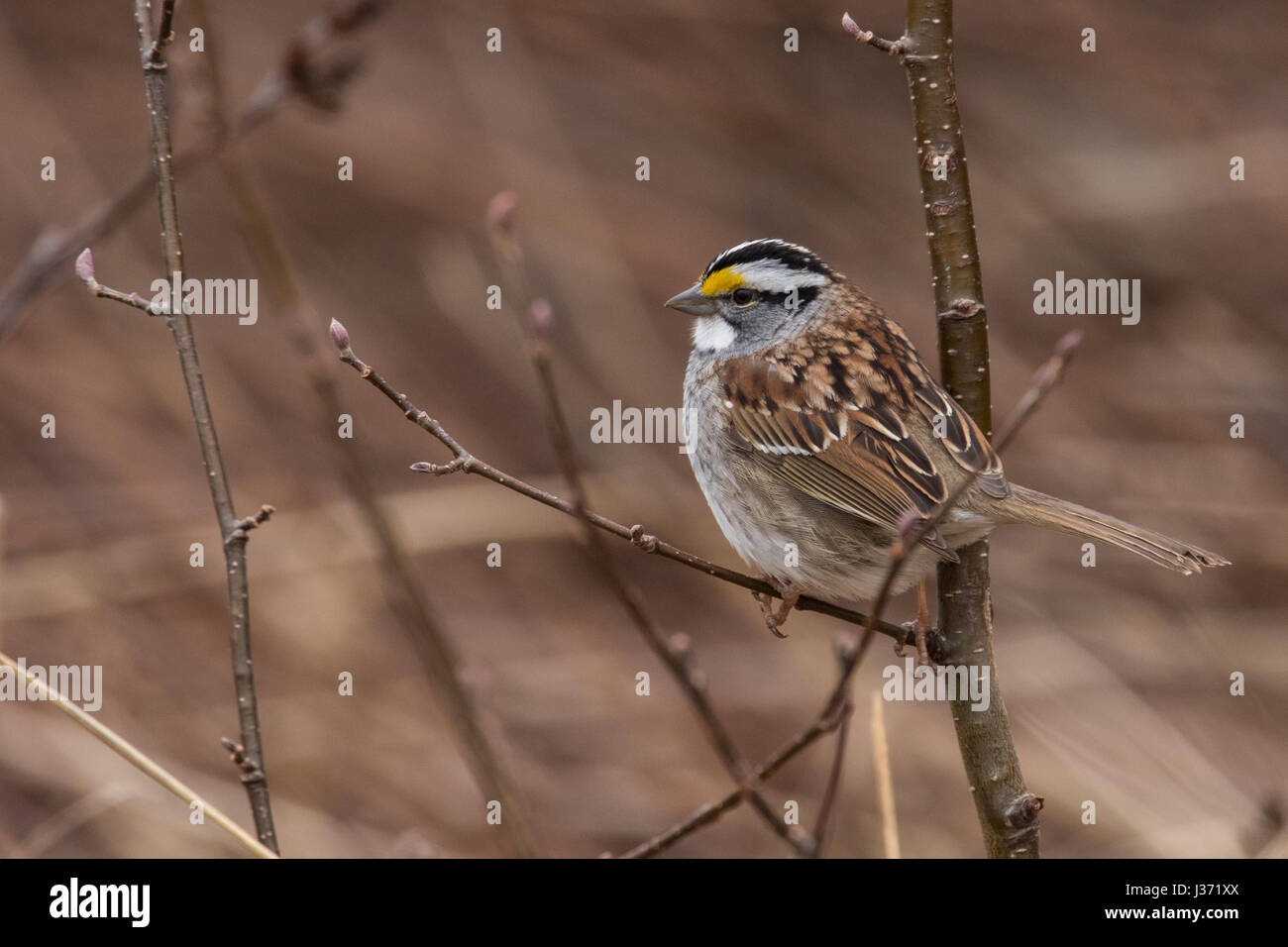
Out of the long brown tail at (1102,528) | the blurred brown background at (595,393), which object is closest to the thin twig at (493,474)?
the long brown tail at (1102,528)

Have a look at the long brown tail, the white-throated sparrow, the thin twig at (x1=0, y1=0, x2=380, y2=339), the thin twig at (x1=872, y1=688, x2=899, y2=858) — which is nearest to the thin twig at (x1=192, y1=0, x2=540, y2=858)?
the thin twig at (x1=872, y1=688, x2=899, y2=858)

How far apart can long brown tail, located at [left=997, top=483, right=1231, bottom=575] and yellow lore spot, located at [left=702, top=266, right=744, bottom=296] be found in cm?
96

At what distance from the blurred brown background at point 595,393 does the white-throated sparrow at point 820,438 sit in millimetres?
2185

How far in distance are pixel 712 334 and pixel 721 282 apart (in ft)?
0.61

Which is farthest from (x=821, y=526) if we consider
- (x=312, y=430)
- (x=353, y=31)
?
(x=312, y=430)

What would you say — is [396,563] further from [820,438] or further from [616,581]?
[820,438]

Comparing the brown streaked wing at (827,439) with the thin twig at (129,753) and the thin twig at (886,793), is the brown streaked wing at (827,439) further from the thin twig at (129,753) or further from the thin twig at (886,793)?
the thin twig at (129,753)

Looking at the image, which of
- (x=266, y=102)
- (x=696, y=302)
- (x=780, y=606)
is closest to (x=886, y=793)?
(x=780, y=606)

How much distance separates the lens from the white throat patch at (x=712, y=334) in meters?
3.58

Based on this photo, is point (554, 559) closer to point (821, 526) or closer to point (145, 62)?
point (821, 526)

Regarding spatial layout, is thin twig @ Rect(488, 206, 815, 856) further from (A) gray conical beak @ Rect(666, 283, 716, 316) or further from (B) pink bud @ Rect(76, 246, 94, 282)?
(A) gray conical beak @ Rect(666, 283, 716, 316)

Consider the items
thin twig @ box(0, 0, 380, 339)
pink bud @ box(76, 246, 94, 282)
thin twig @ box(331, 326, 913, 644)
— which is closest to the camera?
thin twig @ box(331, 326, 913, 644)

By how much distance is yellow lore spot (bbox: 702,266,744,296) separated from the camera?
11.4ft
